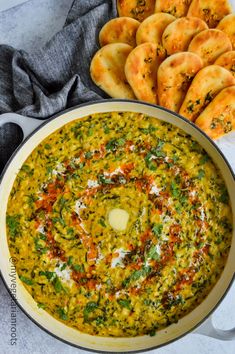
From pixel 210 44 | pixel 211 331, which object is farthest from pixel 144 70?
pixel 211 331

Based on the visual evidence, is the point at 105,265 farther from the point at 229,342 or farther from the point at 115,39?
the point at 115,39

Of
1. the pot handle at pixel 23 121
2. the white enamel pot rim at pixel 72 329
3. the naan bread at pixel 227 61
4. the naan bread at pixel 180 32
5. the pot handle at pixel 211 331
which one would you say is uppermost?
the naan bread at pixel 180 32

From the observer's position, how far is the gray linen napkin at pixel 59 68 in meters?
4.13

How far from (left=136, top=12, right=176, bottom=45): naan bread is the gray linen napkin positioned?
1.17 feet

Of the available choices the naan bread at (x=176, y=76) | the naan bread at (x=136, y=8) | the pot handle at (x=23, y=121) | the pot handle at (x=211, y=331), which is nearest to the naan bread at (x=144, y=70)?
the naan bread at (x=176, y=76)

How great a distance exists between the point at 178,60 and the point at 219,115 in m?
0.47

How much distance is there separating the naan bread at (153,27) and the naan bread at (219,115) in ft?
2.07

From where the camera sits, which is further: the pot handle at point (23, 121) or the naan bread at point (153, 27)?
the naan bread at point (153, 27)

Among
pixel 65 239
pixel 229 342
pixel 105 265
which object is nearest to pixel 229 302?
pixel 229 342

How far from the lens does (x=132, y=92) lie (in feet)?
13.5

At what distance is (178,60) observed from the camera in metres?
3.90

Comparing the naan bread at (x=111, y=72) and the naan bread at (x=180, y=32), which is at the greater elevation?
the naan bread at (x=180, y=32)

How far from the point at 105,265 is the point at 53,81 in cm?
144

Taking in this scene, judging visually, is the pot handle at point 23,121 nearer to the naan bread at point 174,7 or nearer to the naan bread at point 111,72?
the naan bread at point 111,72
